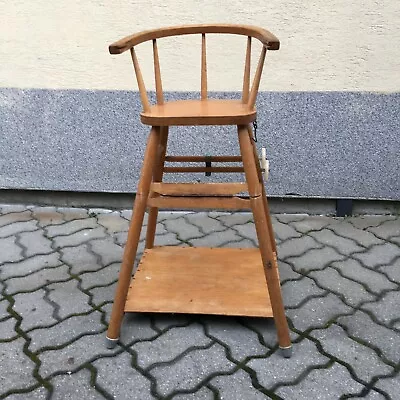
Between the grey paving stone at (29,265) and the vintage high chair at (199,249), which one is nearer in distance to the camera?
the vintage high chair at (199,249)

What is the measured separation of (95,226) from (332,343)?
1278 millimetres

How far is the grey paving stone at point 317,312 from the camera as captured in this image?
1520 millimetres

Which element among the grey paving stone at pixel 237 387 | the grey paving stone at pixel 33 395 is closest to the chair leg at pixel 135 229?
the grey paving stone at pixel 33 395

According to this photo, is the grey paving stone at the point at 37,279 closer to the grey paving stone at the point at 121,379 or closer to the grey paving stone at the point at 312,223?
the grey paving stone at the point at 121,379

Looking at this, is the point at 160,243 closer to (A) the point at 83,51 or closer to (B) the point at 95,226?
(B) the point at 95,226

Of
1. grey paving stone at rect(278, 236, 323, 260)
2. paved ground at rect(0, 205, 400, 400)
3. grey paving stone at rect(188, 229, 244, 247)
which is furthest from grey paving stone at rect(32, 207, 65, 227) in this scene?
grey paving stone at rect(278, 236, 323, 260)

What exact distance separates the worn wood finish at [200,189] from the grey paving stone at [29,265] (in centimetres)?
78

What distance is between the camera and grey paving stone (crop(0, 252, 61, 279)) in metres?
1.84

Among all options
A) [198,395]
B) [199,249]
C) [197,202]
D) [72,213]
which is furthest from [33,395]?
[72,213]

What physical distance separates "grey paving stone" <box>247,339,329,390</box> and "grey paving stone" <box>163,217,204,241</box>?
861 millimetres

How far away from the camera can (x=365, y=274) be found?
181 centimetres

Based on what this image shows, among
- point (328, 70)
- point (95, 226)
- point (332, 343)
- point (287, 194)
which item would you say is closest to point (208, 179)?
point (287, 194)

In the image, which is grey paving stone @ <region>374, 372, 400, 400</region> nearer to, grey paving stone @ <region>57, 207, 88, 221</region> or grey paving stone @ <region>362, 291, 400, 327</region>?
grey paving stone @ <region>362, 291, 400, 327</region>

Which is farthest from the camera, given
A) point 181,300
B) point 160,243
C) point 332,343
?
point 160,243
